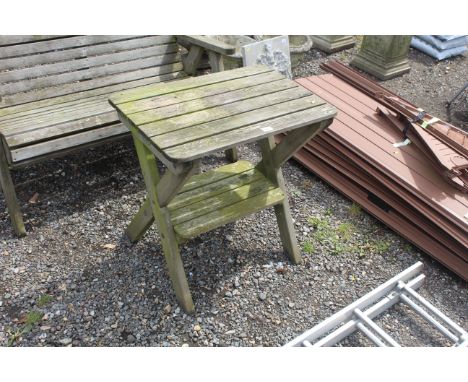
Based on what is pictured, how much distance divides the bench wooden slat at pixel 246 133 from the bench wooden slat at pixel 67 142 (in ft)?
3.65

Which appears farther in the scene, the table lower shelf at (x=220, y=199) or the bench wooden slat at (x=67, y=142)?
the bench wooden slat at (x=67, y=142)

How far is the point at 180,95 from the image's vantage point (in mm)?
2484

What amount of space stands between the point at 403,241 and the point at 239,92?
150 centimetres

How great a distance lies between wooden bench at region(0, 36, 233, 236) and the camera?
9.29ft

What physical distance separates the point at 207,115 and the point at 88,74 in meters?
1.53

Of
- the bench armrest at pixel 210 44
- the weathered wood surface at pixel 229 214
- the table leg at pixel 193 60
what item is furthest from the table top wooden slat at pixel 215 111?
the table leg at pixel 193 60

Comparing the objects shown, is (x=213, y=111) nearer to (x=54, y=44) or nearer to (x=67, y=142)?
(x=67, y=142)

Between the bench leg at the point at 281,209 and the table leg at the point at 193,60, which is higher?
the table leg at the point at 193,60

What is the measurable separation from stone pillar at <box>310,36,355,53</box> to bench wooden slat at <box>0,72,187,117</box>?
2528 mm

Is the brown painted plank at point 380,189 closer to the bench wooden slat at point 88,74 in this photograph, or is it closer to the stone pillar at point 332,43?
the bench wooden slat at point 88,74

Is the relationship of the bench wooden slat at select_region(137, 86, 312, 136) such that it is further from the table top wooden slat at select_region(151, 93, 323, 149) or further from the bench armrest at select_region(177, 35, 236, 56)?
the bench armrest at select_region(177, 35, 236, 56)

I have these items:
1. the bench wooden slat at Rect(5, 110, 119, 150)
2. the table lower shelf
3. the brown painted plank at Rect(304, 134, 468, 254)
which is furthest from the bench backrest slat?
the brown painted plank at Rect(304, 134, 468, 254)

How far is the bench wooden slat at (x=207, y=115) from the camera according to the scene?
2172 mm

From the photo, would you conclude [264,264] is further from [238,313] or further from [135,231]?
[135,231]
